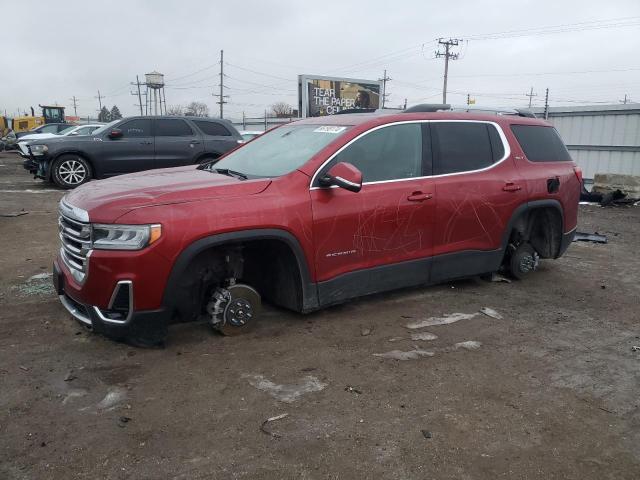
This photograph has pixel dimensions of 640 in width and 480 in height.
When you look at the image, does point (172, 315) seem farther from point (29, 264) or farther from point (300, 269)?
point (29, 264)

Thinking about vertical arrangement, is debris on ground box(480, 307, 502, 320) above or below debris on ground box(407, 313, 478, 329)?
below

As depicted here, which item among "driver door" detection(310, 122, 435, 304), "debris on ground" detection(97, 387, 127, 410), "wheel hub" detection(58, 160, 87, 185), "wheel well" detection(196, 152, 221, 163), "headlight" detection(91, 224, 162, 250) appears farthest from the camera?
"wheel well" detection(196, 152, 221, 163)

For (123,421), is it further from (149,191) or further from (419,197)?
(419,197)

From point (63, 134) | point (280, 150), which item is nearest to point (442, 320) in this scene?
point (280, 150)

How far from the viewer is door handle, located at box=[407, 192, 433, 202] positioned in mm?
4613

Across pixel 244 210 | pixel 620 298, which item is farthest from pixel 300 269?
pixel 620 298

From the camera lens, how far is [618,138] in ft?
46.7

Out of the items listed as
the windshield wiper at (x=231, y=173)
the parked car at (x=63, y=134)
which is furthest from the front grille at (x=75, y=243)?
the parked car at (x=63, y=134)

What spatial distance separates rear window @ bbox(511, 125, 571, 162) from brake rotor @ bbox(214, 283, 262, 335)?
3.29 m

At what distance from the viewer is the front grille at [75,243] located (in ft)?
11.8

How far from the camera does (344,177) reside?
400 cm

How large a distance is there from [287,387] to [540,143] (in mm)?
4023

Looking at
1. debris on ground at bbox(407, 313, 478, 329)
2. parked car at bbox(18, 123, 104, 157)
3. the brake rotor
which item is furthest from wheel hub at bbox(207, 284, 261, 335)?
parked car at bbox(18, 123, 104, 157)

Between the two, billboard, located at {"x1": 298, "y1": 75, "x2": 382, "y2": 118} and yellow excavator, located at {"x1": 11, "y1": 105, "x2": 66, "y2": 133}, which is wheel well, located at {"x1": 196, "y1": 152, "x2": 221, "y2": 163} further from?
yellow excavator, located at {"x1": 11, "y1": 105, "x2": 66, "y2": 133}
